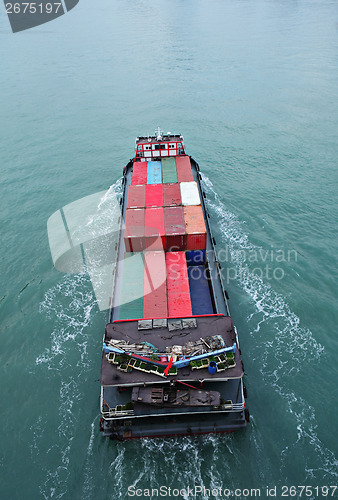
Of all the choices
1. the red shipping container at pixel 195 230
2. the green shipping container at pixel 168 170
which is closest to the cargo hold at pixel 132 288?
the red shipping container at pixel 195 230

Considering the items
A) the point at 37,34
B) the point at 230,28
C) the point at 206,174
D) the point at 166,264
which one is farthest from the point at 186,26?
the point at 166,264

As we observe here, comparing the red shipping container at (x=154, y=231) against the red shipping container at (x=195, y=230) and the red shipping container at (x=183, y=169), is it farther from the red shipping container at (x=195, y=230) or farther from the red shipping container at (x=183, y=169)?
the red shipping container at (x=183, y=169)

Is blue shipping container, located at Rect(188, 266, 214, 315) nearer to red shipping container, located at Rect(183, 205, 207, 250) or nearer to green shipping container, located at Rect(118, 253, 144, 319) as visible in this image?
red shipping container, located at Rect(183, 205, 207, 250)

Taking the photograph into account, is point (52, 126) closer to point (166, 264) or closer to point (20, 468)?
point (166, 264)

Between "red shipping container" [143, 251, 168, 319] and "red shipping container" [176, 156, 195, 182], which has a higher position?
"red shipping container" [176, 156, 195, 182]

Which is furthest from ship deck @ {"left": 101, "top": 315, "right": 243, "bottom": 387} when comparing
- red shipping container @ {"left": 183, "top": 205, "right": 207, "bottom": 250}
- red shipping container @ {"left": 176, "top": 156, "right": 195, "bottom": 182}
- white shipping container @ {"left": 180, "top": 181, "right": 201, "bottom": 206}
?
red shipping container @ {"left": 176, "top": 156, "right": 195, "bottom": 182}

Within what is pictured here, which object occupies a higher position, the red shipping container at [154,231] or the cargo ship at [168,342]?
the red shipping container at [154,231]

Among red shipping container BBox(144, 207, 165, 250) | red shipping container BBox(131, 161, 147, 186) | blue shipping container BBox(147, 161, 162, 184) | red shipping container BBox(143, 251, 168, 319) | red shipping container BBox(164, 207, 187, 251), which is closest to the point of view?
red shipping container BBox(143, 251, 168, 319)
